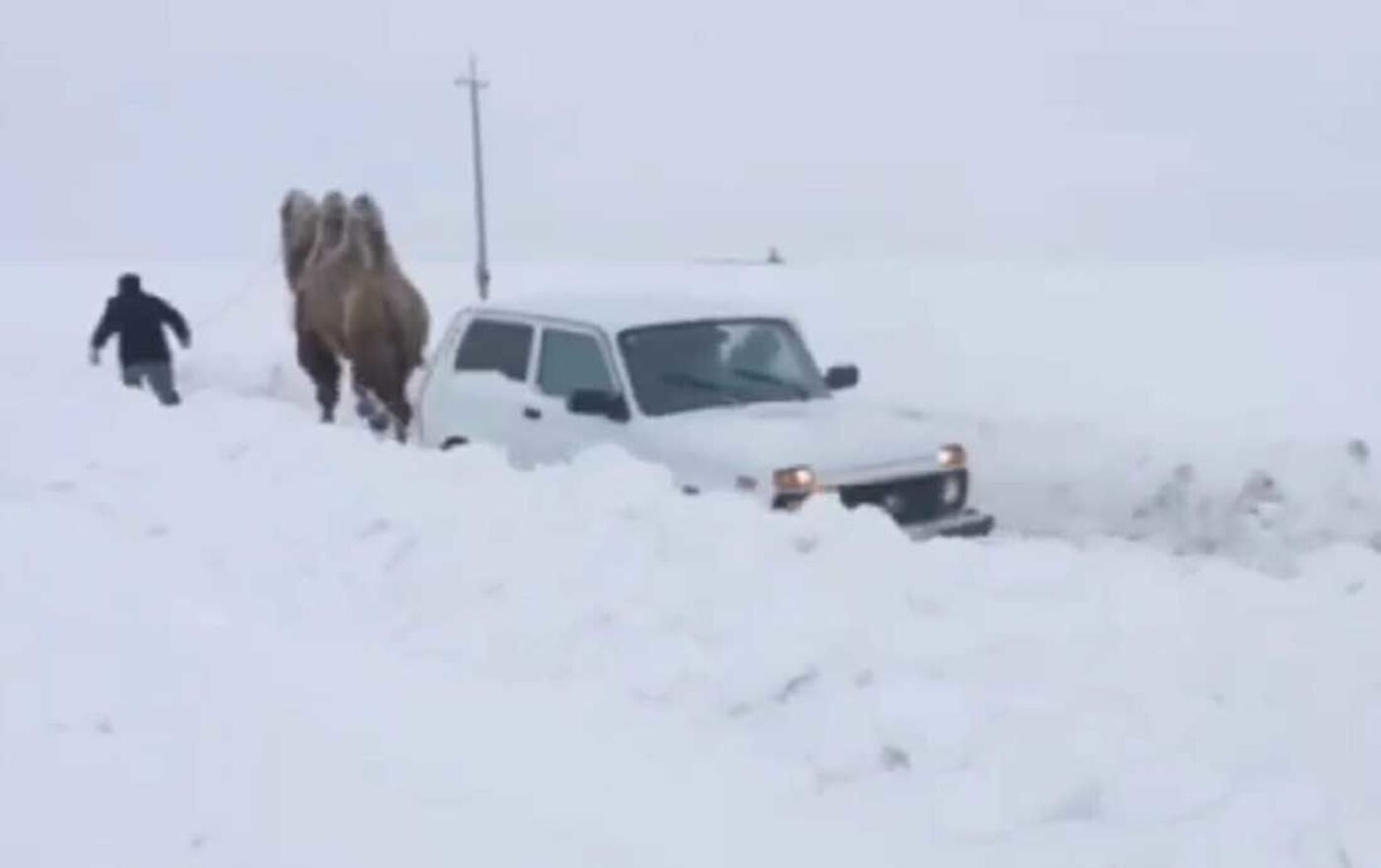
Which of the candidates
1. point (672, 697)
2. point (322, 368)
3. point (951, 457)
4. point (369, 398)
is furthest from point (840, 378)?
point (322, 368)

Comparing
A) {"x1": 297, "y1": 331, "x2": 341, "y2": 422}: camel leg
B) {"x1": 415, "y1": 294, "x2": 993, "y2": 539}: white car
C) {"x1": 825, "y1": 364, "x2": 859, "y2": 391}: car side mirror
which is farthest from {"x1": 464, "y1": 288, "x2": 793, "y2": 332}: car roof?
{"x1": 297, "y1": 331, "x2": 341, "y2": 422}: camel leg

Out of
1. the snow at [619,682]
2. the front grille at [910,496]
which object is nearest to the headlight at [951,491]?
the front grille at [910,496]

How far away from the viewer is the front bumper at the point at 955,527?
9.50 m

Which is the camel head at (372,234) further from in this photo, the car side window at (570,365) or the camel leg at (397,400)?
the car side window at (570,365)

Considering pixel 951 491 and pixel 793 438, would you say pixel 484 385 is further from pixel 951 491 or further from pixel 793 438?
pixel 951 491

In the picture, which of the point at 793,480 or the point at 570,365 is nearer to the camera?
the point at 793,480

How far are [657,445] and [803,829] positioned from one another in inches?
190

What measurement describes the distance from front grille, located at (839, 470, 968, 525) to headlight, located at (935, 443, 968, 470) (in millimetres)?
40

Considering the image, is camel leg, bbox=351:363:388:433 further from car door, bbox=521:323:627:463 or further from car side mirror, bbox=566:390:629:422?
car side mirror, bbox=566:390:629:422

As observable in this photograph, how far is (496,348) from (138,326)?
6.64 m

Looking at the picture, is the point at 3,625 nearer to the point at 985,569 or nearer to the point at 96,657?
the point at 96,657

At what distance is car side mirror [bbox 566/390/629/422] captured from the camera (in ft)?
32.8

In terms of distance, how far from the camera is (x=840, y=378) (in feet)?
36.3

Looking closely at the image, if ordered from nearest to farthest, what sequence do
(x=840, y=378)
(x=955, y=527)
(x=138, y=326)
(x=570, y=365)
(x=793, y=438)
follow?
(x=793, y=438)
(x=955, y=527)
(x=570, y=365)
(x=840, y=378)
(x=138, y=326)
